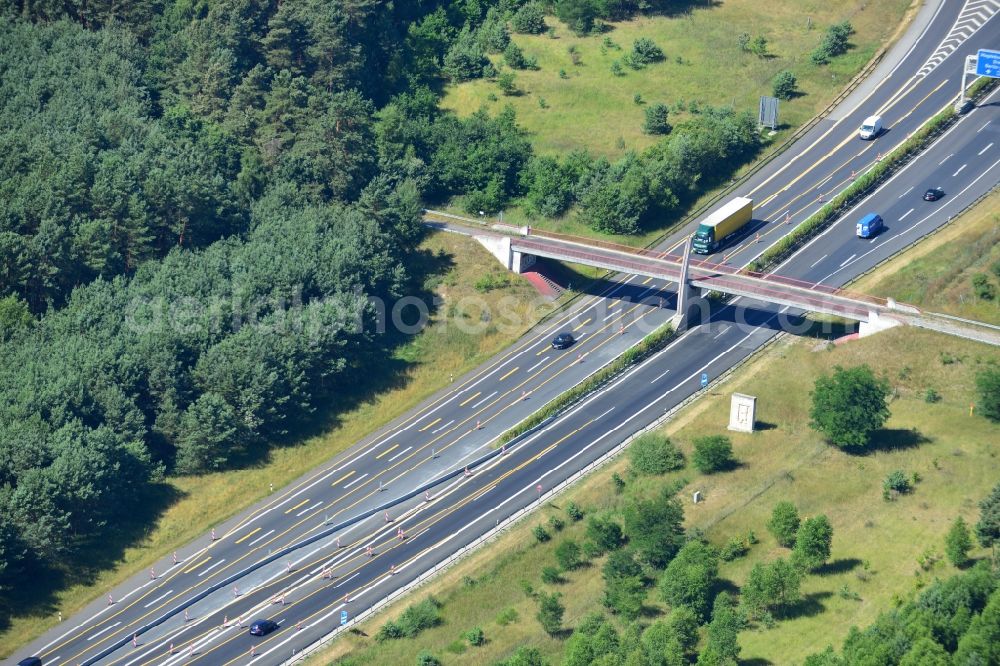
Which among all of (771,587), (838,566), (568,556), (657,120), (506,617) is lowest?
(506,617)

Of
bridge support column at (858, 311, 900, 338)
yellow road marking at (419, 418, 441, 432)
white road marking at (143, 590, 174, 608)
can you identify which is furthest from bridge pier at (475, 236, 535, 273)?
white road marking at (143, 590, 174, 608)

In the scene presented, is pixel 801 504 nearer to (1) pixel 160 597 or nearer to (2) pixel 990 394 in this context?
(2) pixel 990 394

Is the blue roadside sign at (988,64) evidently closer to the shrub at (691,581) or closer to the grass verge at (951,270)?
the grass verge at (951,270)

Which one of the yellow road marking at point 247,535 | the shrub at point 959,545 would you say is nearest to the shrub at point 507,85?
the yellow road marking at point 247,535

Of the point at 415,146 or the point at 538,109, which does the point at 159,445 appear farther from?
the point at 538,109

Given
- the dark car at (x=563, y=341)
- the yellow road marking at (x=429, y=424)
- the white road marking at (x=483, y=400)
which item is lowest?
the yellow road marking at (x=429, y=424)

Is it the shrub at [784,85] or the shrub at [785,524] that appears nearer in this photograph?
the shrub at [785,524]

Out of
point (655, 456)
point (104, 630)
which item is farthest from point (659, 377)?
Answer: point (104, 630)
